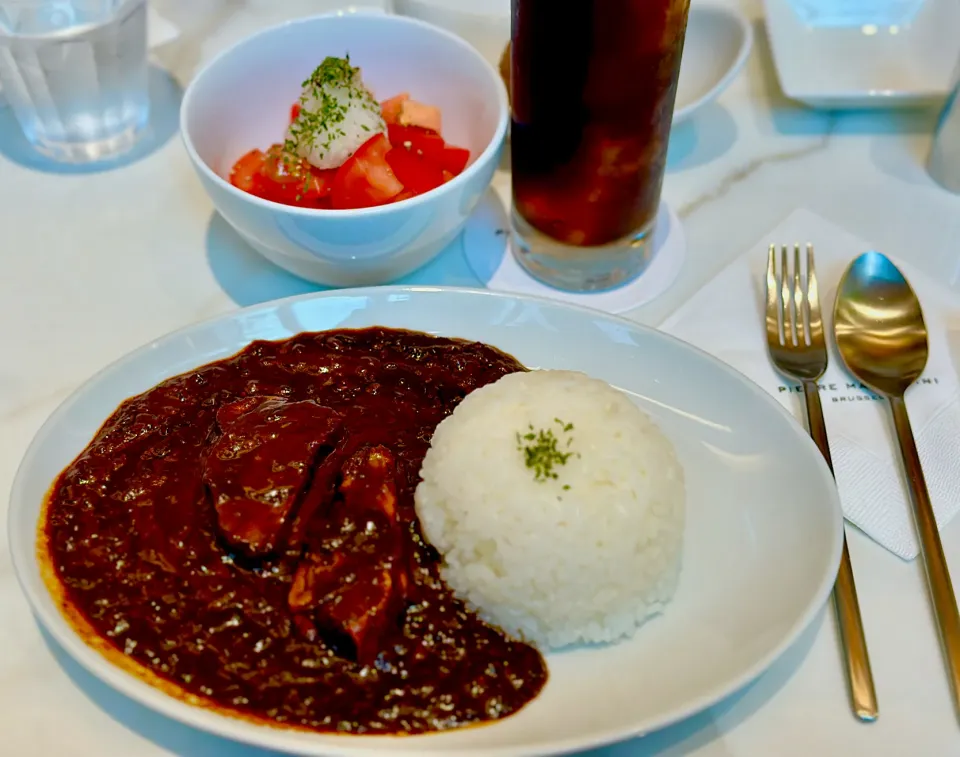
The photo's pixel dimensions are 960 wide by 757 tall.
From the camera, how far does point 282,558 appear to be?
1.80 metres

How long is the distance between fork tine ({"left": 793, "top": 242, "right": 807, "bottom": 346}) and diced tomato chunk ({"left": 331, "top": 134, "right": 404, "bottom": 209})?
3.76ft

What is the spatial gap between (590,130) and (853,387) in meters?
0.97

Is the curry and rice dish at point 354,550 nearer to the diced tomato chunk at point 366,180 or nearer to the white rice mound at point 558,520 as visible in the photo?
the white rice mound at point 558,520

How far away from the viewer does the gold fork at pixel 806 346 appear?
1.84 m

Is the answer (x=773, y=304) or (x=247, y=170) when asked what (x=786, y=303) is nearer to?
(x=773, y=304)

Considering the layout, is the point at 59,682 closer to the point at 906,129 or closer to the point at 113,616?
the point at 113,616

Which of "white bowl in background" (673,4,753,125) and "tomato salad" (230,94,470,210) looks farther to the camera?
"white bowl in background" (673,4,753,125)

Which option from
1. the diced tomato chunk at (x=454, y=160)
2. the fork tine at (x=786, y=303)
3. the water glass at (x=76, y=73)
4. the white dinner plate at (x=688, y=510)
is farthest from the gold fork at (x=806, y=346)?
the water glass at (x=76, y=73)

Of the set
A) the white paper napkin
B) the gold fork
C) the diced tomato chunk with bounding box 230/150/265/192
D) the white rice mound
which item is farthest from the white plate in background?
the white rice mound

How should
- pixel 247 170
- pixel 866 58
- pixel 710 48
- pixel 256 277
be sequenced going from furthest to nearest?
pixel 866 58 → pixel 710 48 → pixel 256 277 → pixel 247 170

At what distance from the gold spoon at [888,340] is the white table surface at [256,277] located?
13cm

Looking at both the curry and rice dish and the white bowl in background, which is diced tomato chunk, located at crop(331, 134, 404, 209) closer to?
the curry and rice dish

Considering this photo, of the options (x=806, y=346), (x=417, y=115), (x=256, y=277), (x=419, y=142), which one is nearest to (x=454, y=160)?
(x=419, y=142)

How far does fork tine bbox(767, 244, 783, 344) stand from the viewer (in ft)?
7.91
